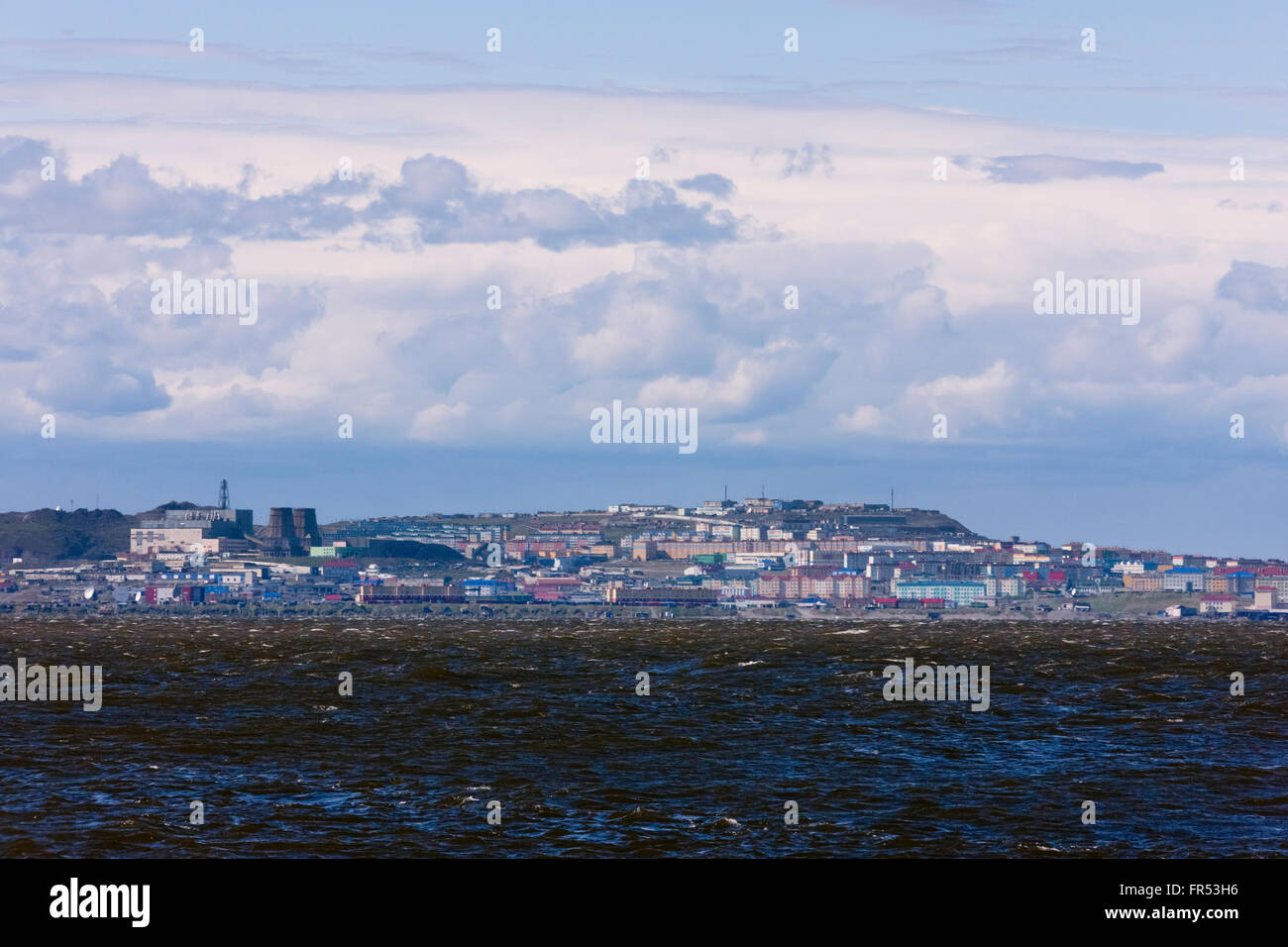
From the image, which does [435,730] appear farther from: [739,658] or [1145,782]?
[739,658]

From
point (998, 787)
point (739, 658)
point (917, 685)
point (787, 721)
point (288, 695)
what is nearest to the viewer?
point (998, 787)

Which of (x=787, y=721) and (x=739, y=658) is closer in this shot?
(x=787, y=721)

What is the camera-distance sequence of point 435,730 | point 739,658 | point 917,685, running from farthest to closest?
point 739,658 → point 917,685 → point 435,730
